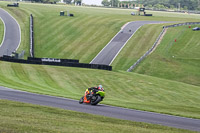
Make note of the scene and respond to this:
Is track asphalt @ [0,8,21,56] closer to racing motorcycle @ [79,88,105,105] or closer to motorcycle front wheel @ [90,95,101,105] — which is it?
racing motorcycle @ [79,88,105,105]

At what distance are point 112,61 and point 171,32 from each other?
2716 centimetres

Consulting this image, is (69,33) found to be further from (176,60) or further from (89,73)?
(89,73)

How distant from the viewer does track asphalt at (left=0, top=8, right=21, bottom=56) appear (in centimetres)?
7775

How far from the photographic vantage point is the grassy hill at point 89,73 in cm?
3533

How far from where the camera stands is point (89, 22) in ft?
336

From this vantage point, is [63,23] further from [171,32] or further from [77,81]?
[77,81]

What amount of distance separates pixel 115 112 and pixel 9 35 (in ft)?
225

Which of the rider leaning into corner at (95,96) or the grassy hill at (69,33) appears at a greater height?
the rider leaning into corner at (95,96)

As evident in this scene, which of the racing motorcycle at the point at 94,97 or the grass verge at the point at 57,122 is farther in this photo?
the racing motorcycle at the point at 94,97

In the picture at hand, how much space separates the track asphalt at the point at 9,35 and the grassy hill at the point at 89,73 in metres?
1.65

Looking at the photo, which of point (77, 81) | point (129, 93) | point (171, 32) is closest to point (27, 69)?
point (77, 81)

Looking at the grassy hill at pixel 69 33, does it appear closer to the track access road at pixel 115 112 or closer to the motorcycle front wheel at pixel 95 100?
the motorcycle front wheel at pixel 95 100

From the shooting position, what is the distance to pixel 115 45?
81.7 meters

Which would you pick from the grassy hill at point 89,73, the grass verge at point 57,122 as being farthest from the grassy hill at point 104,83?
the grass verge at point 57,122
